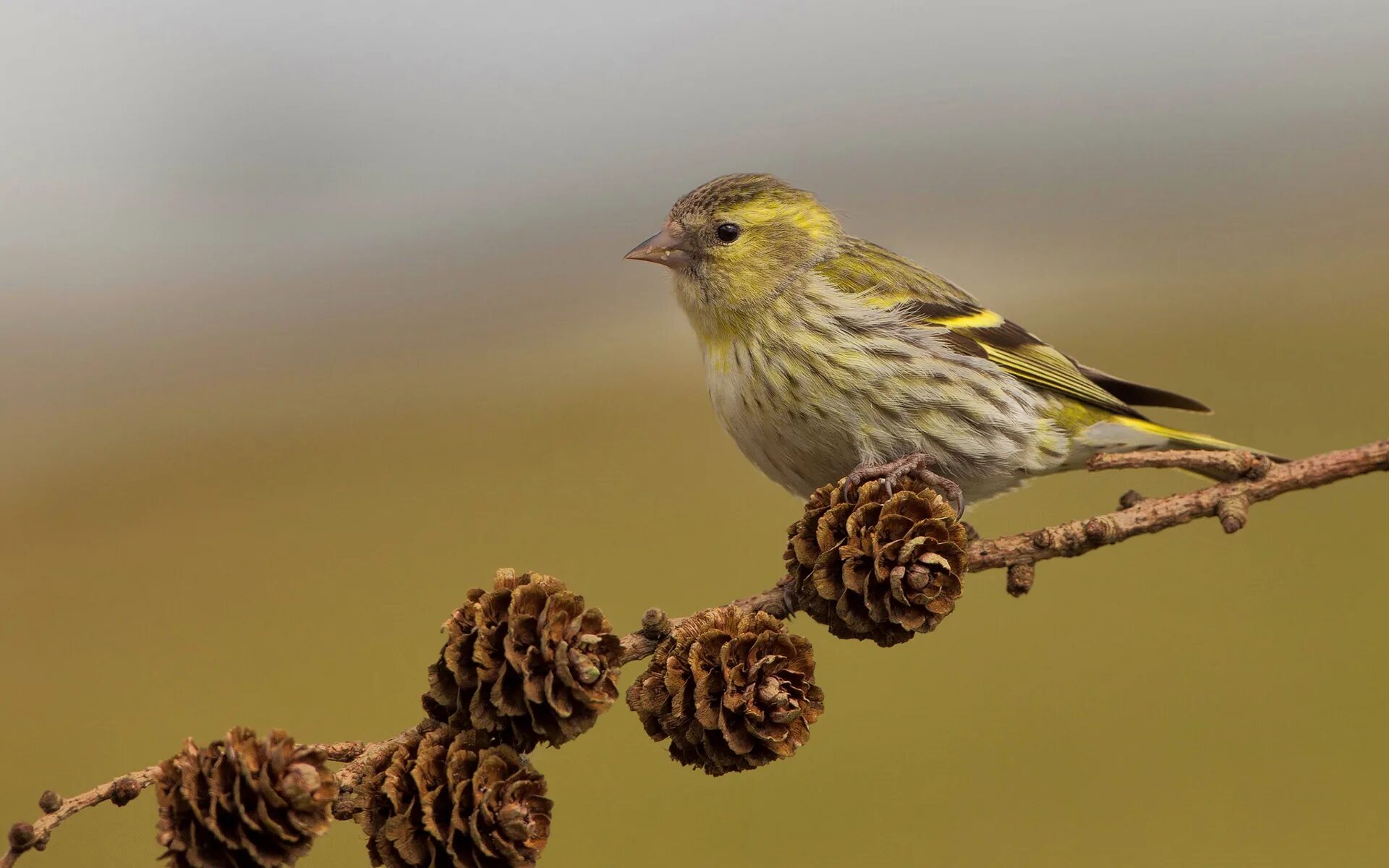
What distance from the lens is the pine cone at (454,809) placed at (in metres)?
0.87

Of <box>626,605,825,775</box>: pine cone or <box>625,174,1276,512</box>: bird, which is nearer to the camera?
<box>626,605,825,775</box>: pine cone

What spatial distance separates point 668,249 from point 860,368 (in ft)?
1.26

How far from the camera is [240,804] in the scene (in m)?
0.79

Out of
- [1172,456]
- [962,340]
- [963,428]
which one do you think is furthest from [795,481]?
[1172,456]

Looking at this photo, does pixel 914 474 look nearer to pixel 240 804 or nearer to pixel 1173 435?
pixel 1173 435

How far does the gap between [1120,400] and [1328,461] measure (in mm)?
745

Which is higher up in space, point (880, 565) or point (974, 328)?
point (974, 328)

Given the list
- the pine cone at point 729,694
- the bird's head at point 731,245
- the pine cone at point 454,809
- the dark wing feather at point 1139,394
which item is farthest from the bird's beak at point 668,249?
the pine cone at point 454,809

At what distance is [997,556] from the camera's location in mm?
1241

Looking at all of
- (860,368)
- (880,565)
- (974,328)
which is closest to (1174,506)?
(880,565)

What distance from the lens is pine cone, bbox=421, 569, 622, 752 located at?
35.3 inches

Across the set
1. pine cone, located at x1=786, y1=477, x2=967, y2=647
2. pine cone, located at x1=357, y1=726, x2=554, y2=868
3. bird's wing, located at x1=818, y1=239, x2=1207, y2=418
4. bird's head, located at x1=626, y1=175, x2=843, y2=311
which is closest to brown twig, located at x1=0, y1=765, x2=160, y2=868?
pine cone, located at x1=357, y1=726, x2=554, y2=868

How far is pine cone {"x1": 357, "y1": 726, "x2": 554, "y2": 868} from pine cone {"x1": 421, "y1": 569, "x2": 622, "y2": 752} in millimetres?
30

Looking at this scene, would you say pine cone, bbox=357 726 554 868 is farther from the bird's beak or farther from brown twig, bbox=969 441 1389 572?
the bird's beak
